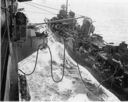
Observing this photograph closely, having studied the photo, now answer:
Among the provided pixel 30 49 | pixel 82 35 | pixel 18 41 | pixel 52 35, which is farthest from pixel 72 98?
pixel 52 35

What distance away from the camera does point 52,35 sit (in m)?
11.2

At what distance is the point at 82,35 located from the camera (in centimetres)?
859

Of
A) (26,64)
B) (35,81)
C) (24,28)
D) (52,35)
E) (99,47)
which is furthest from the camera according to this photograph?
(52,35)

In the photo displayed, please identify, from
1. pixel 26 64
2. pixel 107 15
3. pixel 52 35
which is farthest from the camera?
pixel 107 15

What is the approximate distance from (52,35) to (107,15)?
1122cm

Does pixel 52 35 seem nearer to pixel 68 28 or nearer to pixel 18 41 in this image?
pixel 68 28

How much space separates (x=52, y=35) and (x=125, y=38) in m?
6.52

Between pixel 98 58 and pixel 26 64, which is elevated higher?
pixel 98 58

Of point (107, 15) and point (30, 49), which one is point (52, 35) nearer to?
point (30, 49)

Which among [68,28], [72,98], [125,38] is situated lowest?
[72,98]

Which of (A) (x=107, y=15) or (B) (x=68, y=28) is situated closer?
(B) (x=68, y=28)

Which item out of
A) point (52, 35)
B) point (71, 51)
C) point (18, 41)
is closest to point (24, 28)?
point (18, 41)

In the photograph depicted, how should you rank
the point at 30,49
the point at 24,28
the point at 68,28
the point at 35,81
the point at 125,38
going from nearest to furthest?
the point at 24,28 → the point at 30,49 → the point at 35,81 → the point at 68,28 → the point at 125,38

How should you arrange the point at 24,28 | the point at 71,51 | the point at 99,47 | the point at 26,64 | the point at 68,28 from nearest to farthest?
the point at 24,28, the point at 99,47, the point at 26,64, the point at 71,51, the point at 68,28
